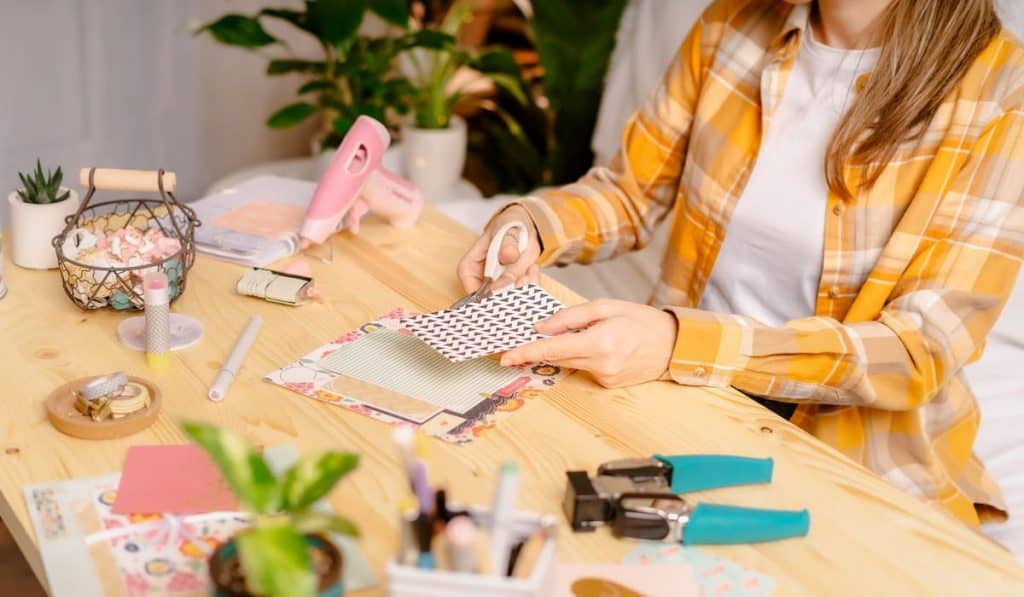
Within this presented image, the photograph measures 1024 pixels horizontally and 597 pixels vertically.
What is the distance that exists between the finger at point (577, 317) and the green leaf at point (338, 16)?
1.25m

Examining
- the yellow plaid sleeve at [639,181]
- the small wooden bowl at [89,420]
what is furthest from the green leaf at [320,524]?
the yellow plaid sleeve at [639,181]

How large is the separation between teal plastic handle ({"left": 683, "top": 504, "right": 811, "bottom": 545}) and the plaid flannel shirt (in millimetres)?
254

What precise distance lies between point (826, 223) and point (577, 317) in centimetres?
40

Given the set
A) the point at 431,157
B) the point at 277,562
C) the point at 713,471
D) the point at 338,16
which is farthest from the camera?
A: the point at 431,157

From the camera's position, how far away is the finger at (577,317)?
3.57 feet

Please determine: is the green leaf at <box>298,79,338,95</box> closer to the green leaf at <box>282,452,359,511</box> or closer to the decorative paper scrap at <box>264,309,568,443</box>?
the decorative paper scrap at <box>264,309,568,443</box>

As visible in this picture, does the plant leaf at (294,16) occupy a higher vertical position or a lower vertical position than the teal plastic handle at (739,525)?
higher

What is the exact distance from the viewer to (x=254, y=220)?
1441 millimetres

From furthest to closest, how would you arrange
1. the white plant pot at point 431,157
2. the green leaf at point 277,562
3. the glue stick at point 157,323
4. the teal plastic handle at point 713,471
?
the white plant pot at point 431,157 < the glue stick at point 157,323 < the teal plastic handle at point 713,471 < the green leaf at point 277,562

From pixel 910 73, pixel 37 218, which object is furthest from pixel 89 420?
pixel 910 73

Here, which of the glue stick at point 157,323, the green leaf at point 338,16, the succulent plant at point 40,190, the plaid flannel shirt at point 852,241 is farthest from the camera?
the green leaf at point 338,16

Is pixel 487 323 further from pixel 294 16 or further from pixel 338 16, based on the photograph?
pixel 294 16

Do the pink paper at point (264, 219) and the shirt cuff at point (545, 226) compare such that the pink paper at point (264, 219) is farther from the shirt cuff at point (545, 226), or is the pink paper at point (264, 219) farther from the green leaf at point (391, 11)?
the green leaf at point (391, 11)

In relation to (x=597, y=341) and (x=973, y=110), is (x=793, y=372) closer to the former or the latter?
(x=597, y=341)
